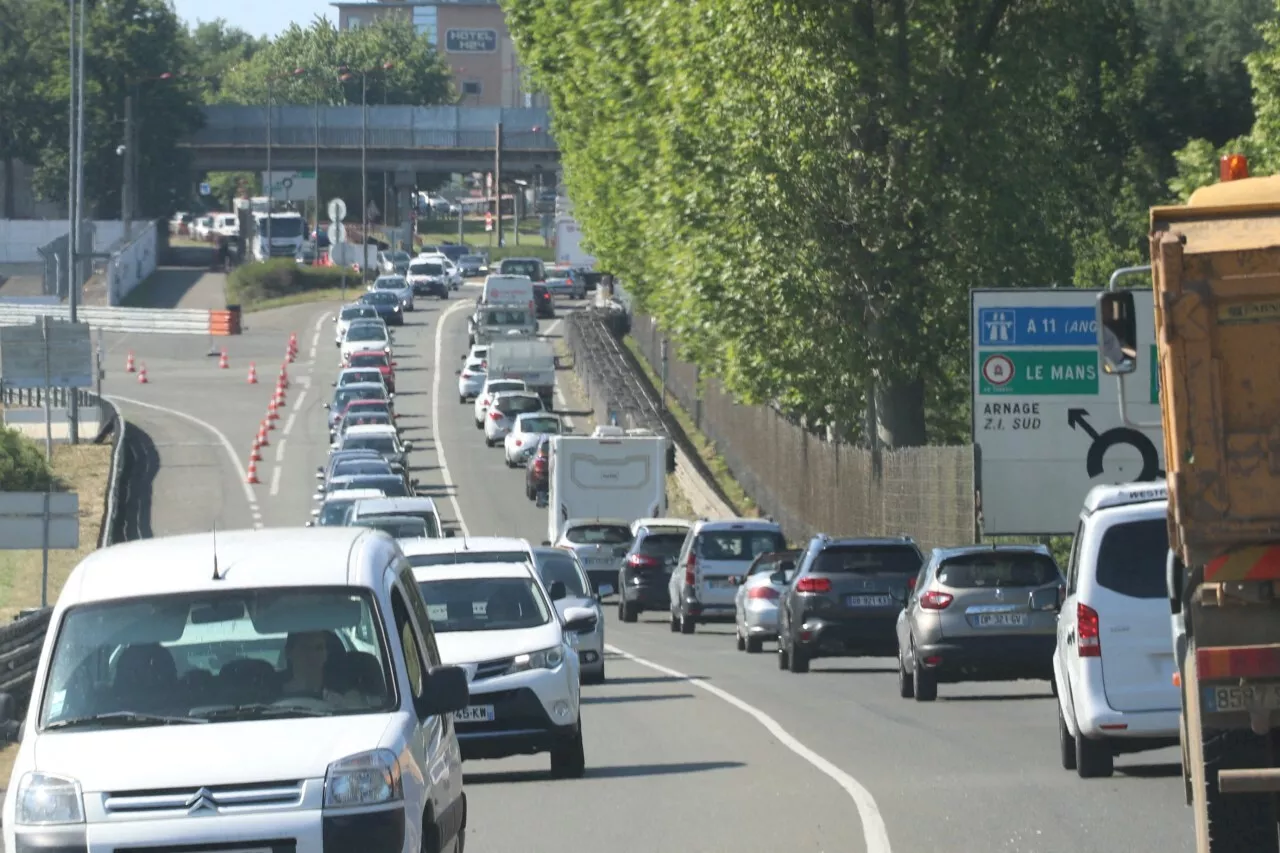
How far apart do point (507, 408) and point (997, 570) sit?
155 feet

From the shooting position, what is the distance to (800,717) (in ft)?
68.1

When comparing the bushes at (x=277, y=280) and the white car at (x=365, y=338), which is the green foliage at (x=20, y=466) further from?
the bushes at (x=277, y=280)

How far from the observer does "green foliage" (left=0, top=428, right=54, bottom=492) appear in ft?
167

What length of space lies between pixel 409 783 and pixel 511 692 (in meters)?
7.00

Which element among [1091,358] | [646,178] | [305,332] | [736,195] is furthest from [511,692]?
[305,332]

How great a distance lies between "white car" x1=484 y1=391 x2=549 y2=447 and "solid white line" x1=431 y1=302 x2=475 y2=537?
5.15ft

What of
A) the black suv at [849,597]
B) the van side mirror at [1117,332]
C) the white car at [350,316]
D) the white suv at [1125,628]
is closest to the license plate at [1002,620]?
the black suv at [849,597]

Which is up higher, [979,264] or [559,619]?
[979,264]

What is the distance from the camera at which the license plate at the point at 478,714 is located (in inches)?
635

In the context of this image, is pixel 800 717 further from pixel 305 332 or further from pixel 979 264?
pixel 305 332

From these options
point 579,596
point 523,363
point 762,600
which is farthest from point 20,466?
point 579,596

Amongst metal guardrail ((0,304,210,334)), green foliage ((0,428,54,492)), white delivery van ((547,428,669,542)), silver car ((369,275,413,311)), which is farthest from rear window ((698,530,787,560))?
silver car ((369,275,413,311))

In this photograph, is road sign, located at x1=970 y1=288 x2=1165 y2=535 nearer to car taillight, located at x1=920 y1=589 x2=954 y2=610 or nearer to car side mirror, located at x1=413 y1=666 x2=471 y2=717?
car taillight, located at x1=920 y1=589 x2=954 y2=610

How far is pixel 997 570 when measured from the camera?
2203 centimetres
